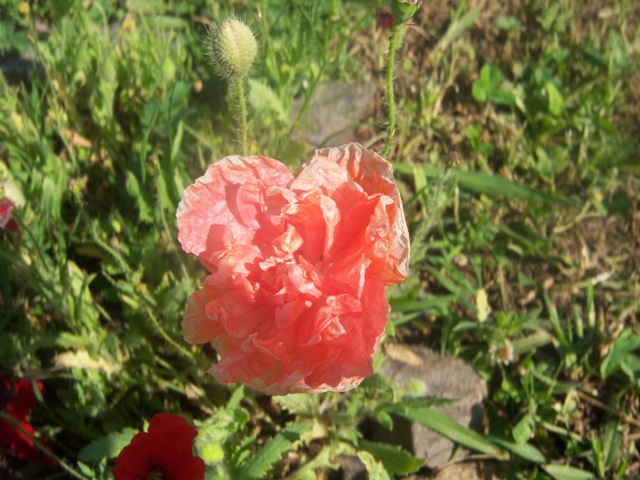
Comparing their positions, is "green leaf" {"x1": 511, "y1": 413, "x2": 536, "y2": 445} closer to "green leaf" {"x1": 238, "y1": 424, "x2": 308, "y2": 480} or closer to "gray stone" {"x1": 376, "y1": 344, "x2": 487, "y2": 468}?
"gray stone" {"x1": 376, "y1": 344, "x2": 487, "y2": 468}

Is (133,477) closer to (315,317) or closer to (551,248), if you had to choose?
(315,317)

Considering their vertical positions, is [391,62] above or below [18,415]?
above

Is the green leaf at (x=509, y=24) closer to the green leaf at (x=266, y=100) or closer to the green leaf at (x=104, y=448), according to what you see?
the green leaf at (x=266, y=100)

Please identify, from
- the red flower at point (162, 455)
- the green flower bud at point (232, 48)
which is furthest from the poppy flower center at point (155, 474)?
the green flower bud at point (232, 48)

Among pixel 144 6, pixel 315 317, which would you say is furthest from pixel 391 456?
pixel 144 6

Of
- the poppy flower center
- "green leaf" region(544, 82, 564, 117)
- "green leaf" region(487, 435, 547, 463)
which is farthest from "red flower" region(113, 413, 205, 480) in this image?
"green leaf" region(544, 82, 564, 117)

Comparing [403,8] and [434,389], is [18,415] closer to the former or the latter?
[434,389]

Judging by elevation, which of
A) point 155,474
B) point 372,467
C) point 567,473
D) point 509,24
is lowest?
point 567,473

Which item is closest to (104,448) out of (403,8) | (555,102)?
(403,8)
